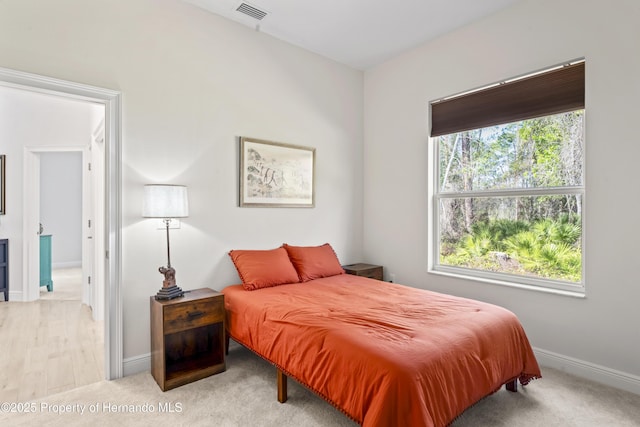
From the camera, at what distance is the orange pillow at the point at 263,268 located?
117 inches

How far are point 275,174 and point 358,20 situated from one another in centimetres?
167

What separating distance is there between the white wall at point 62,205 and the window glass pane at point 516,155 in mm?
7883

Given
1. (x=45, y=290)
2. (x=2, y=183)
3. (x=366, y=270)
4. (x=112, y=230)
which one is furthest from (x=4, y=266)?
(x=366, y=270)

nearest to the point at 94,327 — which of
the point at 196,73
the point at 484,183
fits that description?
the point at 196,73

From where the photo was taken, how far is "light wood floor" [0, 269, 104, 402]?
248 centimetres

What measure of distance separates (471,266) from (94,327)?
13.2 feet

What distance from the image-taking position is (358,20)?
322cm

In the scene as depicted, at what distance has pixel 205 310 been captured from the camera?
2582 millimetres

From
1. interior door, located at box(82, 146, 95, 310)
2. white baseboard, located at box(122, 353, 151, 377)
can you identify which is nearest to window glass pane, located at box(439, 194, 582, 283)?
white baseboard, located at box(122, 353, 151, 377)

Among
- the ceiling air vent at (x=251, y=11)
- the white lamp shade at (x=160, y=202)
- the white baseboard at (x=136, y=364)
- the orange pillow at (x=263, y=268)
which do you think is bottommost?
the white baseboard at (x=136, y=364)

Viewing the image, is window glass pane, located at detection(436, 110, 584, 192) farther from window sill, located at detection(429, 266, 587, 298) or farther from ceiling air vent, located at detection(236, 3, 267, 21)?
ceiling air vent, located at detection(236, 3, 267, 21)

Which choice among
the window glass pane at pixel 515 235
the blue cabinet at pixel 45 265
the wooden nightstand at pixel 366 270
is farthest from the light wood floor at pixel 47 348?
the window glass pane at pixel 515 235

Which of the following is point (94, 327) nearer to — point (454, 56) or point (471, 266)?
point (471, 266)

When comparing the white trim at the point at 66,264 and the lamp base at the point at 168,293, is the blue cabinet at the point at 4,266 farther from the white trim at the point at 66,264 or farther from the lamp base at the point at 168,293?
the lamp base at the point at 168,293
